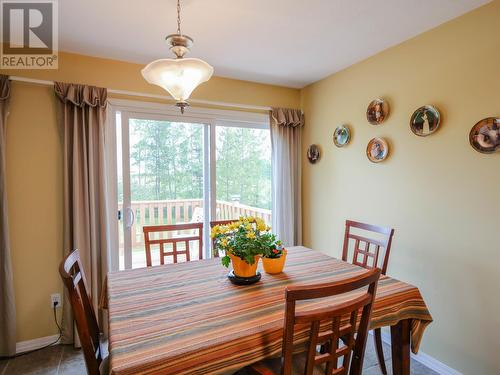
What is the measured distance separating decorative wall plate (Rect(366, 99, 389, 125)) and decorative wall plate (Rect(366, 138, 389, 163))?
17 cm

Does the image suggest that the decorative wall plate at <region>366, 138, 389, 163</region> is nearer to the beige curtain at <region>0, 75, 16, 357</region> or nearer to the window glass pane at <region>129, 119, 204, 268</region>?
the window glass pane at <region>129, 119, 204, 268</region>

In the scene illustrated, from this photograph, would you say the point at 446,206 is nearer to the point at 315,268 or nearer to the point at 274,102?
the point at 315,268

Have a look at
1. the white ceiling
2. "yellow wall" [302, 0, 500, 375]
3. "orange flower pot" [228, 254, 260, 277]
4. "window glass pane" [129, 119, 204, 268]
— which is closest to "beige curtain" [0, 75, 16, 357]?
the white ceiling

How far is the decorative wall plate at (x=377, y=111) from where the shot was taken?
2508mm

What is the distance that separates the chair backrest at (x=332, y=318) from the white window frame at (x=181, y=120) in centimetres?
209

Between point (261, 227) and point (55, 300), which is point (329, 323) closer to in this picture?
point (261, 227)

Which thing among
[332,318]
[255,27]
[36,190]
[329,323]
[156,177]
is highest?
[255,27]

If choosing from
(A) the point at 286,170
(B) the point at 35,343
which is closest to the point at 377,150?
(A) the point at 286,170

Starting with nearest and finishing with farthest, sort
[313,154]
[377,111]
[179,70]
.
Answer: [179,70] → [377,111] → [313,154]

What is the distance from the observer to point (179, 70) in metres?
1.45

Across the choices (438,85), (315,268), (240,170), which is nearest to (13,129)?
(240,170)

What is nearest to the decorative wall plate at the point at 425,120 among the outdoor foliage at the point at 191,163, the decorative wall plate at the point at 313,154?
the decorative wall plate at the point at 313,154

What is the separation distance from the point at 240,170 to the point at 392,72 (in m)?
1.76

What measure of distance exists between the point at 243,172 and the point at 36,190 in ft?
6.40
